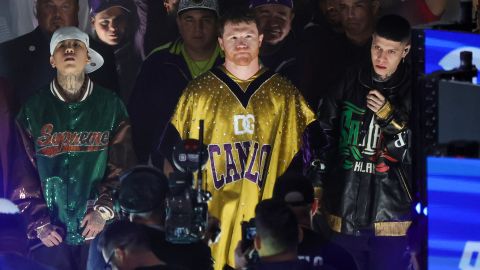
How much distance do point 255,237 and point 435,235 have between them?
5.89ft

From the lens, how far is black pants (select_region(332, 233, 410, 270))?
19.9 ft

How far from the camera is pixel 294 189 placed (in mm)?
5977

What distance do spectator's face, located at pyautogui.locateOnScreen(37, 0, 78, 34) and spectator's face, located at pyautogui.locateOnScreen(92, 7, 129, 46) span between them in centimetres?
15

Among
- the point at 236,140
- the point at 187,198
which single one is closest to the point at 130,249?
the point at 187,198

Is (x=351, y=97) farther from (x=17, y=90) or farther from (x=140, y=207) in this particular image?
(x=17, y=90)

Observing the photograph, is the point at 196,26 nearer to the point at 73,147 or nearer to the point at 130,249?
the point at 73,147

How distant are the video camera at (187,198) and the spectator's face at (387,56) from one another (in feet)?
4.49

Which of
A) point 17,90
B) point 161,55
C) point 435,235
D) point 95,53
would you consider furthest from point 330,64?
point 435,235

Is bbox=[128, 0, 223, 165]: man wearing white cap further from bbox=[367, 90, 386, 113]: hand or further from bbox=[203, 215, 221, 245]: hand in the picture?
bbox=[367, 90, 386, 113]: hand

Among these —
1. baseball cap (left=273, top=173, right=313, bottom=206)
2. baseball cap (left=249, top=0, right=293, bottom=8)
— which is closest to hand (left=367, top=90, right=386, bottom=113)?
baseball cap (left=273, top=173, right=313, bottom=206)

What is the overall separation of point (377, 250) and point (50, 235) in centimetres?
218

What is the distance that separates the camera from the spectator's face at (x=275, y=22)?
6.17 meters

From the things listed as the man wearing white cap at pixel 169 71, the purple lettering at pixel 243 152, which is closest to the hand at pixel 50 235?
the man wearing white cap at pixel 169 71

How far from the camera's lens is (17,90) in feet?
19.8
